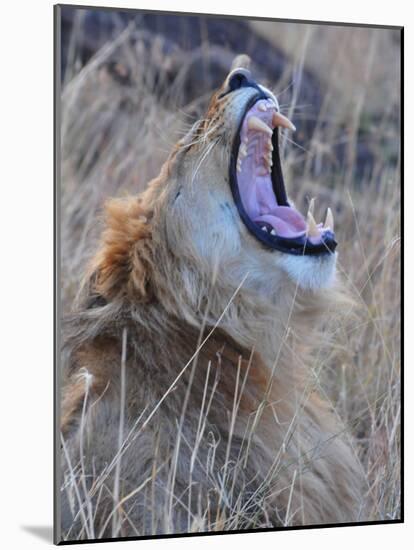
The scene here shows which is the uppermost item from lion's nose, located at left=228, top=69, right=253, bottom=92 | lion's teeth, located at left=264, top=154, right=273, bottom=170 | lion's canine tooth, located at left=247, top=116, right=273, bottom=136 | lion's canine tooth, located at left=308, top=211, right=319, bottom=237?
lion's nose, located at left=228, top=69, right=253, bottom=92

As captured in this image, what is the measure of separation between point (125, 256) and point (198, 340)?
1.14ft

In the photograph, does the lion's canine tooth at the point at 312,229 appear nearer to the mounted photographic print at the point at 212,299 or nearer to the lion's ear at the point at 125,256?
the mounted photographic print at the point at 212,299

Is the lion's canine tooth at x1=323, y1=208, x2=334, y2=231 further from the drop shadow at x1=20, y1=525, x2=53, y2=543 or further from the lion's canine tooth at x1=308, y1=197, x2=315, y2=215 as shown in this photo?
the drop shadow at x1=20, y1=525, x2=53, y2=543

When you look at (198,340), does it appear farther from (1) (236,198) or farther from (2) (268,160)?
(2) (268,160)

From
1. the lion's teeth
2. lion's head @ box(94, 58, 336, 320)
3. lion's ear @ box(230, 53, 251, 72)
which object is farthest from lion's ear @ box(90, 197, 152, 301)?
lion's ear @ box(230, 53, 251, 72)

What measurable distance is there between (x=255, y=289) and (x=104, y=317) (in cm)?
49

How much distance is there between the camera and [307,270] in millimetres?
4902

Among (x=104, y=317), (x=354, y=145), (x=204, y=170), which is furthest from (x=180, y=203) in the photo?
(x=354, y=145)

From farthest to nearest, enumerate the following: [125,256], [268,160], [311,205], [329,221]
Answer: [311,205] < [329,221] < [268,160] < [125,256]

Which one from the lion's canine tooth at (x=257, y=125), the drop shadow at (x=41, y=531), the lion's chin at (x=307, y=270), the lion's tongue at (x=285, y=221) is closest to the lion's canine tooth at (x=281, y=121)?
the lion's canine tooth at (x=257, y=125)

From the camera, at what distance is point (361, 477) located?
5.27 meters

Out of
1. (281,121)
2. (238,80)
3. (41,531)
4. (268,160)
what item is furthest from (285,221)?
(41,531)

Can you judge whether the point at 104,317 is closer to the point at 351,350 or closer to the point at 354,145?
the point at 351,350

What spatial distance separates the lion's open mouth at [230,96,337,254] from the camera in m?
4.88
